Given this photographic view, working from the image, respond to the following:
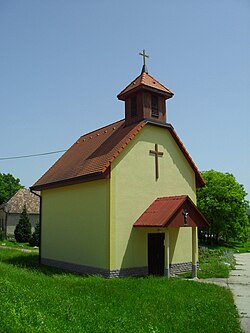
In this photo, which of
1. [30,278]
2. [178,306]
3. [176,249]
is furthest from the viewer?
[176,249]

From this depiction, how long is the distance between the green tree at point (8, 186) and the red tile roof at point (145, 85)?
4564 centimetres

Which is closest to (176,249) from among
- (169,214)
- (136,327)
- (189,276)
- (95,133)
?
(189,276)

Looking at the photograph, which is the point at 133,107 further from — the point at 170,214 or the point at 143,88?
the point at 170,214

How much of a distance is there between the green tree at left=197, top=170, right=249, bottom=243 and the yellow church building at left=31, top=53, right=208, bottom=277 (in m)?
19.9

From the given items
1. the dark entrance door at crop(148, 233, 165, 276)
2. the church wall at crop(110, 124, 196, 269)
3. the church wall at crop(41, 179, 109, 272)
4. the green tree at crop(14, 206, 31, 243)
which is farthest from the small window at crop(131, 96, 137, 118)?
the green tree at crop(14, 206, 31, 243)

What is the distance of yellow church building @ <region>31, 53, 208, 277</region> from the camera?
614 inches

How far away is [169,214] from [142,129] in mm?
4320

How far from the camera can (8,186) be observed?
64.6 meters

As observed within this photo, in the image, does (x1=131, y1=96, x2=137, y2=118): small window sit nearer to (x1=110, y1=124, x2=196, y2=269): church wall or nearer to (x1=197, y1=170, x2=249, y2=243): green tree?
(x1=110, y1=124, x2=196, y2=269): church wall

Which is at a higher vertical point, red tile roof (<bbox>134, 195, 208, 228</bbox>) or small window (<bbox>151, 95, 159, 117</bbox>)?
small window (<bbox>151, 95, 159, 117</bbox>)

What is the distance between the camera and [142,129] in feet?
56.5

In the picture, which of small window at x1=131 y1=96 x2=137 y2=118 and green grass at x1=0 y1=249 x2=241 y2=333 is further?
small window at x1=131 y1=96 x2=137 y2=118

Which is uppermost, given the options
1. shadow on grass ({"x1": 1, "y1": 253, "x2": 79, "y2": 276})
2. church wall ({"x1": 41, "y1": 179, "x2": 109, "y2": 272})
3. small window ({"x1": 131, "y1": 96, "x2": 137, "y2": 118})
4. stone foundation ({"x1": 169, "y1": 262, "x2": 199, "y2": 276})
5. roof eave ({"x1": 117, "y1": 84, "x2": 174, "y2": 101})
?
roof eave ({"x1": 117, "y1": 84, "x2": 174, "y2": 101})

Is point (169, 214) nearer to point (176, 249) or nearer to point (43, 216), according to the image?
point (176, 249)
